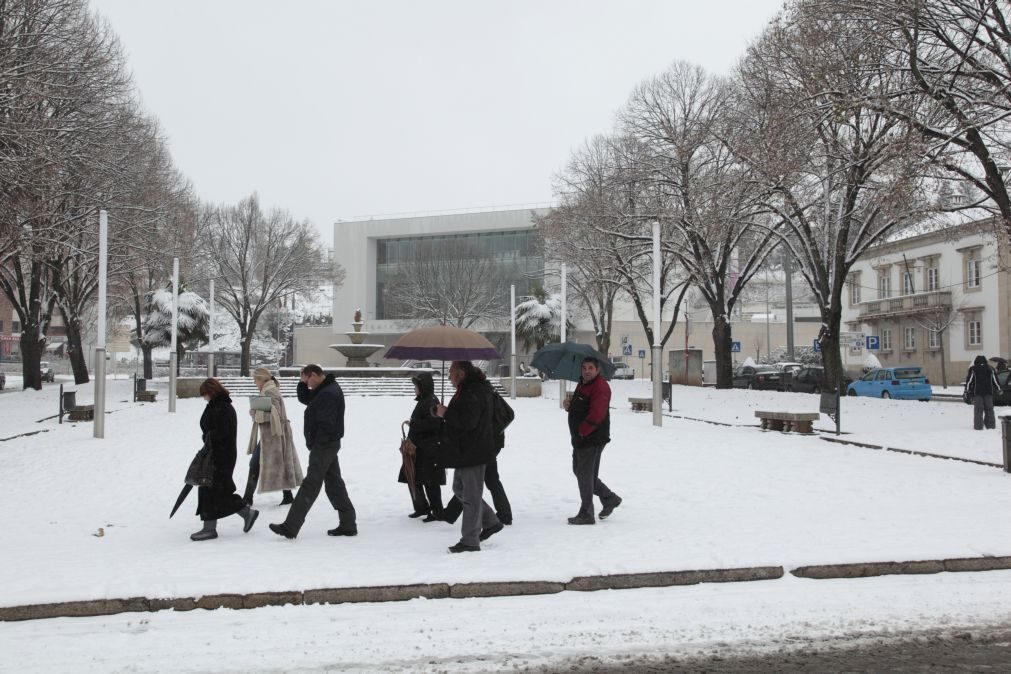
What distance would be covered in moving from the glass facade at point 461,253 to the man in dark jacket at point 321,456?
5215 centimetres

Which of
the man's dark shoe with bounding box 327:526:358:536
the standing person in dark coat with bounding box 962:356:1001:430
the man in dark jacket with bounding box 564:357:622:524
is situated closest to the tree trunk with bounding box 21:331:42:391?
the man's dark shoe with bounding box 327:526:358:536

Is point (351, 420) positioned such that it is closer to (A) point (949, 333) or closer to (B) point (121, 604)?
(B) point (121, 604)

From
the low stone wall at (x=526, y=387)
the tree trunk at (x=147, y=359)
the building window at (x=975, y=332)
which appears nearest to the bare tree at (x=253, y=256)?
the tree trunk at (x=147, y=359)

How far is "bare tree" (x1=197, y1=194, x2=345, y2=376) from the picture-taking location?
1865 inches

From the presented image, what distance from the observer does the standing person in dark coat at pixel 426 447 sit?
8055mm

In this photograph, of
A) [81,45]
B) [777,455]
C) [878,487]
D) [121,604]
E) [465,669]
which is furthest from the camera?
[81,45]

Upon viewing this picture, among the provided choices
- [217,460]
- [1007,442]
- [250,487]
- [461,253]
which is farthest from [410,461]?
[461,253]

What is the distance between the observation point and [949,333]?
45.3 m

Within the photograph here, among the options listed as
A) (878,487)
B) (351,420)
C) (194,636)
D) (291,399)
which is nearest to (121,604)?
(194,636)

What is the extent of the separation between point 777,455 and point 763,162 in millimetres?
9943

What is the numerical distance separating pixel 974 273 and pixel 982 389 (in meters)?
31.5

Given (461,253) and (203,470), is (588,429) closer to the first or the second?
(203,470)

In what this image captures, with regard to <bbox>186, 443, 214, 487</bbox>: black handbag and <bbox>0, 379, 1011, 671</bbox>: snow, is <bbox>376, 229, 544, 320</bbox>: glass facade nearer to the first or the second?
<bbox>0, 379, 1011, 671</bbox>: snow

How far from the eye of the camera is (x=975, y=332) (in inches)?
1725
